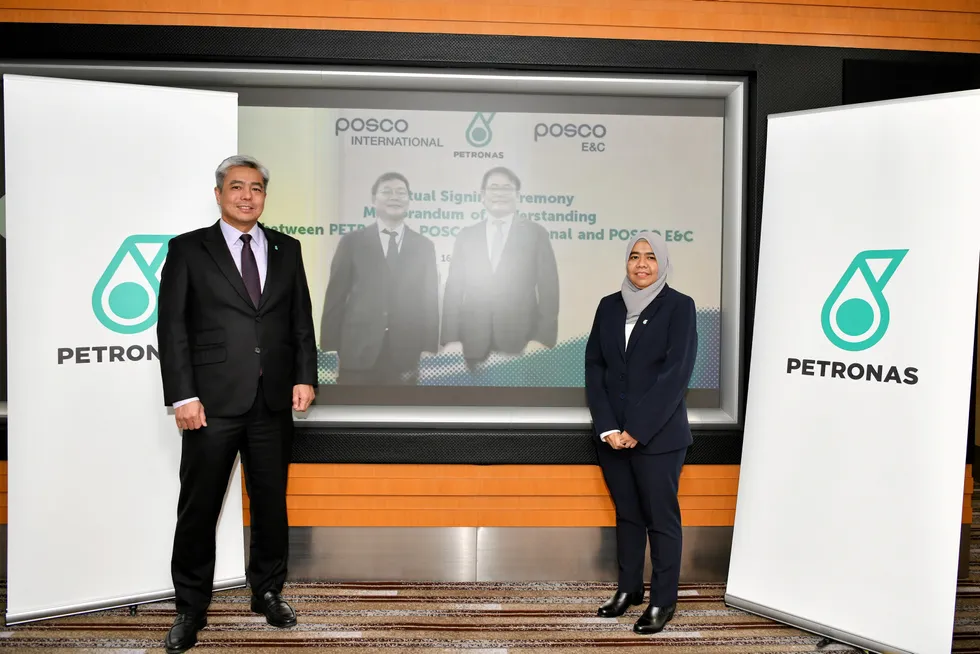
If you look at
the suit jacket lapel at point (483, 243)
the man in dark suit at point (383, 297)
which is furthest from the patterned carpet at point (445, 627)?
the suit jacket lapel at point (483, 243)

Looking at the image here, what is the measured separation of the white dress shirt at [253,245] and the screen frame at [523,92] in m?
0.84

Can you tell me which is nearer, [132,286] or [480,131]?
[132,286]

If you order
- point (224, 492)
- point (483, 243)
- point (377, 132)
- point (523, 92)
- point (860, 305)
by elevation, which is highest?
point (523, 92)

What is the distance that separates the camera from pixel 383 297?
3307 millimetres

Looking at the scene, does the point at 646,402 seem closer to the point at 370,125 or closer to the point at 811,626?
the point at 811,626

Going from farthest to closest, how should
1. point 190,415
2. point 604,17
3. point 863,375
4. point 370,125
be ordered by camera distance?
point 370,125
point 604,17
point 863,375
point 190,415

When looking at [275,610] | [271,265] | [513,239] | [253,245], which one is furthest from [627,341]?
[275,610]

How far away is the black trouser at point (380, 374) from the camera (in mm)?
3316

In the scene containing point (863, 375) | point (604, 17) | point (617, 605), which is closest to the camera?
point (863, 375)

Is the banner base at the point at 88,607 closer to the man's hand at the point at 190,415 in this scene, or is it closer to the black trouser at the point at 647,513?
the man's hand at the point at 190,415

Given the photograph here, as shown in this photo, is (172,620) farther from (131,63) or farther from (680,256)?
(680,256)

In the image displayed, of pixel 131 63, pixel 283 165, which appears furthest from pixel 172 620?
pixel 131 63

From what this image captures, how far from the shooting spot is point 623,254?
10.9 ft

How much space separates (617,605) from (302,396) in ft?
5.39
